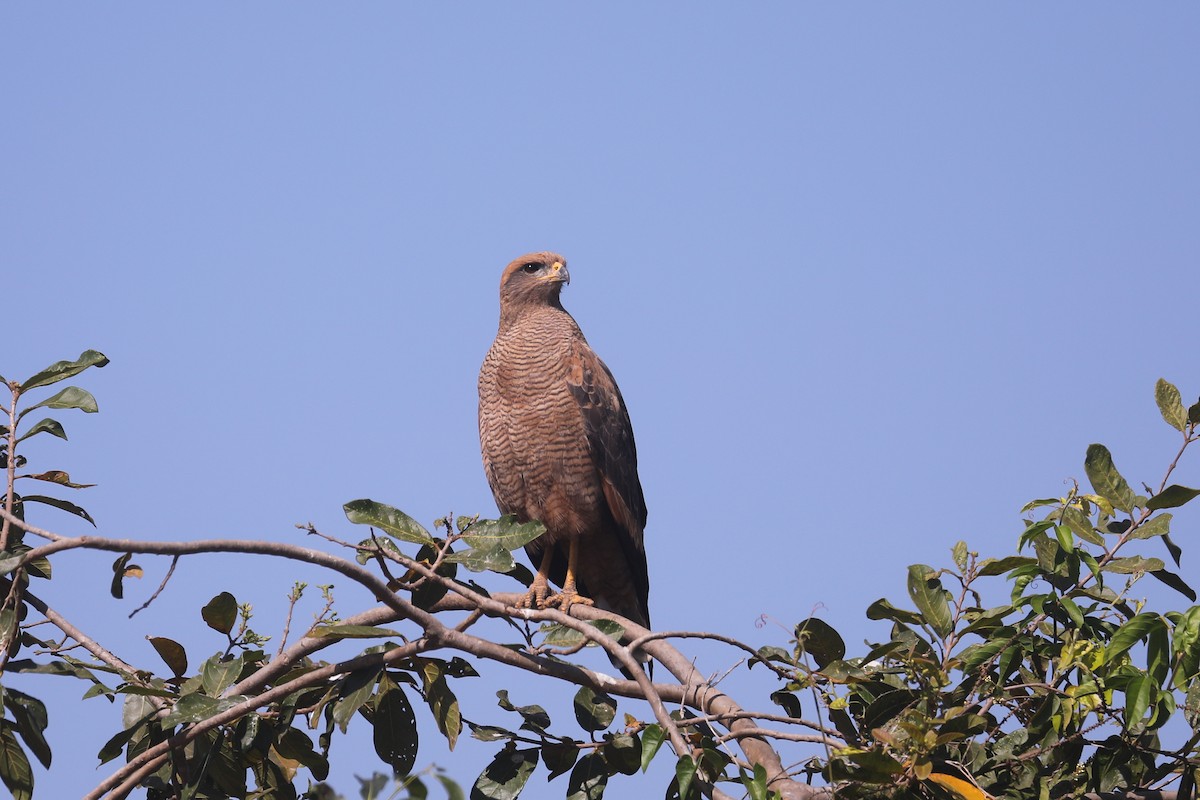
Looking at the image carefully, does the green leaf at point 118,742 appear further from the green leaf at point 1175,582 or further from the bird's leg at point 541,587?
the green leaf at point 1175,582

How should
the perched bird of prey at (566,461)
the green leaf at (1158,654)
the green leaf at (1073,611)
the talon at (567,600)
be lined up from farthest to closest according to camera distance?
the perched bird of prey at (566,461)
the talon at (567,600)
the green leaf at (1073,611)
the green leaf at (1158,654)

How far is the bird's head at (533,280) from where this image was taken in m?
7.38

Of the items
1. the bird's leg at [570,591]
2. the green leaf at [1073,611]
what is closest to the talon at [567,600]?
the bird's leg at [570,591]

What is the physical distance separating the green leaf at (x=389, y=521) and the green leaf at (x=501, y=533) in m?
0.15

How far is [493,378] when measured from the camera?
22.5 feet

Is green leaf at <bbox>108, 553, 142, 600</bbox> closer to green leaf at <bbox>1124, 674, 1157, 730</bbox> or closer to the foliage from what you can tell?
the foliage

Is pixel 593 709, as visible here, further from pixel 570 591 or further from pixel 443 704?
pixel 570 591

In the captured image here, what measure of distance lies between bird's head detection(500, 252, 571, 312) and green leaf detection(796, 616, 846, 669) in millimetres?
3911

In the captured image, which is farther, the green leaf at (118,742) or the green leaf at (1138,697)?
the green leaf at (118,742)

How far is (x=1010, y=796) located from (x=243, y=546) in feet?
7.39

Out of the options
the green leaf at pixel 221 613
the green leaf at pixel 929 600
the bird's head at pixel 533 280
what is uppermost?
the bird's head at pixel 533 280

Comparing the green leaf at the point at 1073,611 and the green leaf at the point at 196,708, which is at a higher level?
the green leaf at the point at 1073,611

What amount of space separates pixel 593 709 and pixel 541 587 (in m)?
2.55

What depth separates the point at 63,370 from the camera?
4.32 metres
